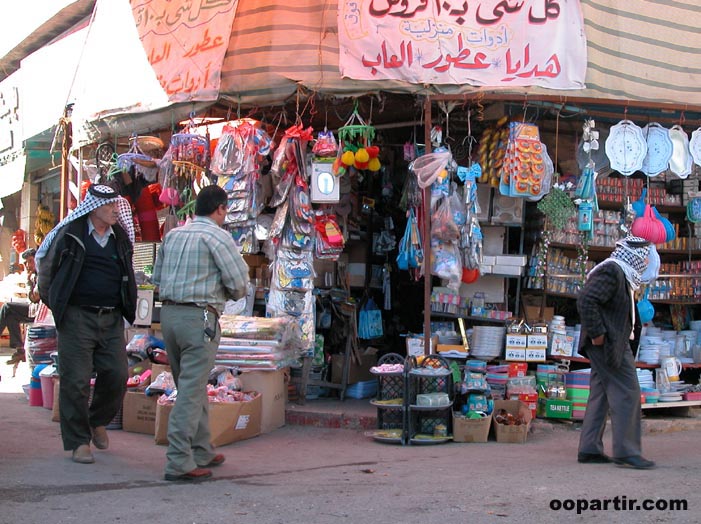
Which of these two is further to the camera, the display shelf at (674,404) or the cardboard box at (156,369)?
the display shelf at (674,404)

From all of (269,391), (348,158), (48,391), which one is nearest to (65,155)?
(48,391)

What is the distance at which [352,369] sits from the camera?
8938 millimetres

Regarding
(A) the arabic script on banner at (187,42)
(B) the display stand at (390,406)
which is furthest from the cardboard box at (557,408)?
(A) the arabic script on banner at (187,42)

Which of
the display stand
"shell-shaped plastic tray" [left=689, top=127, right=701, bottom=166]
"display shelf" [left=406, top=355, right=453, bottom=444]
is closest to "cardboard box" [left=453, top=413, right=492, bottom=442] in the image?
"display shelf" [left=406, top=355, right=453, bottom=444]

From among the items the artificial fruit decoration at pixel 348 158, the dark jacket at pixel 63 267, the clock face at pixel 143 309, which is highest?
the artificial fruit decoration at pixel 348 158

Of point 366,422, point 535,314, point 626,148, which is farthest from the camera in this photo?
point 535,314

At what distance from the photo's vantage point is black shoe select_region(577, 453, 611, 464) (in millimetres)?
5913

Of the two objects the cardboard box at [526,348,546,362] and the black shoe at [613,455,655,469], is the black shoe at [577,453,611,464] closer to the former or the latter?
the black shoe at [613,455,655,469]

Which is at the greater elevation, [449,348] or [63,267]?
[63,267]

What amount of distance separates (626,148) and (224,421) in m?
4.80

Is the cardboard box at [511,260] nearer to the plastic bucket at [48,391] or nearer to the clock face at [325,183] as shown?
the clock face at [325,183]

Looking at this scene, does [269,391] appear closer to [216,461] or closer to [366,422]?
[366,422]

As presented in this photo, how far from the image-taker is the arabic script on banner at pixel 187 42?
8.00m

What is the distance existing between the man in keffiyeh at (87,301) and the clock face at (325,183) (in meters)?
2.55
